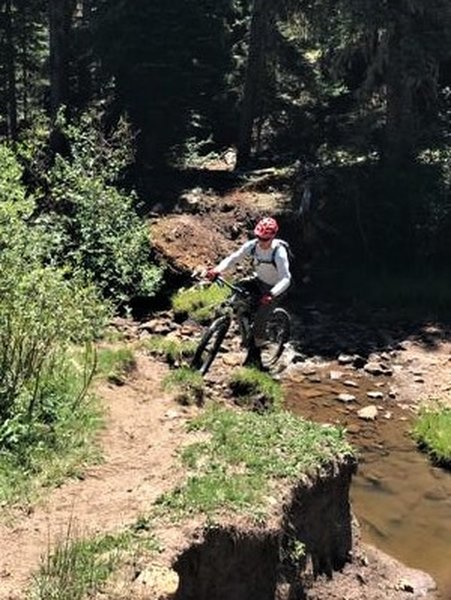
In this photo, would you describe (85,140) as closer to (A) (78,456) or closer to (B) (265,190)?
(B) (265,190)

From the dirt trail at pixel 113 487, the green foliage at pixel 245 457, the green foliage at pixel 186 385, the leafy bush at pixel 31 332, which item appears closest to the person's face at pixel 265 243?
the green foliage at pixel 186 385

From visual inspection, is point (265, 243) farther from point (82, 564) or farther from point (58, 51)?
point (58, 51)

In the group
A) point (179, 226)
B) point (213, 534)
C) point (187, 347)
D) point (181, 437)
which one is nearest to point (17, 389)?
point (181, 437)

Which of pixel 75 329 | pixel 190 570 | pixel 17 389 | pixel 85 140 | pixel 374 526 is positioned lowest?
pixel 374 526

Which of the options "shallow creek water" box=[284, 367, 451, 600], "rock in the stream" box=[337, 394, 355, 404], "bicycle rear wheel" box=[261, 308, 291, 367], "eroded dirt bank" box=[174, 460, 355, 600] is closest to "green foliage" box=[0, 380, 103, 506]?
"eroded dirt bank" box=[174, 460, 355, 600]

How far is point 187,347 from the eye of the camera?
13.5 meters

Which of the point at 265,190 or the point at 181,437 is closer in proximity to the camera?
the point at 181,437

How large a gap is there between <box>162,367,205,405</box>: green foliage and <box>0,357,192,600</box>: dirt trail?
256mm

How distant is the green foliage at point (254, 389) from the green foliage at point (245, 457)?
204 centimetres

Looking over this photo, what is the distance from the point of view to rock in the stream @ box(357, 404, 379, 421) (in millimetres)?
13888

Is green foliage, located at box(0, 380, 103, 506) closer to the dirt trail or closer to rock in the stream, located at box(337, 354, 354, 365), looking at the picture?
the dirt trail

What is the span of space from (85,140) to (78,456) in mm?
9727

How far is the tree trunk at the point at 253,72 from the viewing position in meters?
25.0

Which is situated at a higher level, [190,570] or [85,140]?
[85,140]
